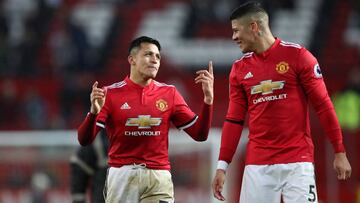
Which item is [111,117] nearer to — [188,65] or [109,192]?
[109,192]

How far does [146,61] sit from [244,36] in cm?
90

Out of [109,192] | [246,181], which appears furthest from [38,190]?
[246,181]

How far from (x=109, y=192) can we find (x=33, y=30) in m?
15.0

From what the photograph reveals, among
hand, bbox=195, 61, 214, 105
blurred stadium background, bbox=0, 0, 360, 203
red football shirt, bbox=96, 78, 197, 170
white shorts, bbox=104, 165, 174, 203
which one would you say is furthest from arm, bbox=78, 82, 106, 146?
blurred stadium background, bbox=0, 0, 360, 203

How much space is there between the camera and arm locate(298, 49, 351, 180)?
6.63 m

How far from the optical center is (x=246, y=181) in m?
6.85

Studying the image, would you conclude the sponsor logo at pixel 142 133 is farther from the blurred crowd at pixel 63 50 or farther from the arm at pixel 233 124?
the blurred crowd at pixel 63 50

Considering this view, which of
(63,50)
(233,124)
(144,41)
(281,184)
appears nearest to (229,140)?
(233,124)

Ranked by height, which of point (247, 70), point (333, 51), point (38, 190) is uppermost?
point (333, 51)

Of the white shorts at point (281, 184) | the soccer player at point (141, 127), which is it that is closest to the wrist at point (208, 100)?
the soccer player at point (141, 127)

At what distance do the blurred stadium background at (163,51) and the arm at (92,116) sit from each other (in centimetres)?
640

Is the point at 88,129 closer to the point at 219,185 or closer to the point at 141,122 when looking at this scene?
the point at 141,122

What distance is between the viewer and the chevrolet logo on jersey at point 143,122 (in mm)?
7400

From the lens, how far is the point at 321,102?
672cm
